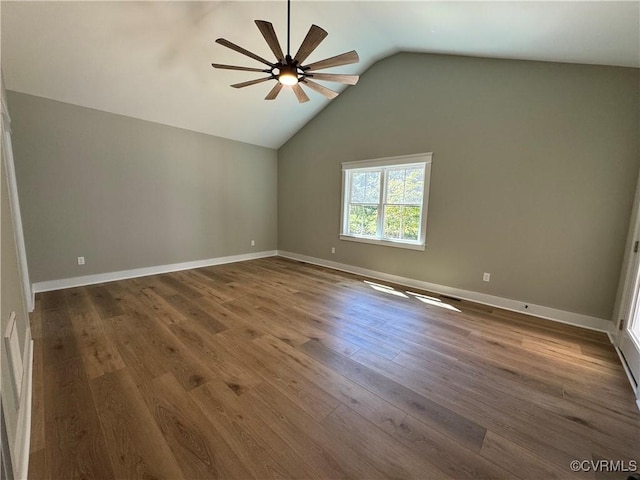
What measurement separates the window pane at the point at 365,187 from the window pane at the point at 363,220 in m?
0.14

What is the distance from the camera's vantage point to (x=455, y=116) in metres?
3.56

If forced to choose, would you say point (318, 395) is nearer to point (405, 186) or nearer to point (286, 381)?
point (286, 381)

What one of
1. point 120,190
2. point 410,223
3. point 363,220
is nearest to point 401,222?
point 410,223

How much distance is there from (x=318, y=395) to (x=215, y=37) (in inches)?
162

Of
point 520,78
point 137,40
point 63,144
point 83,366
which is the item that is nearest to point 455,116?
point 520,78

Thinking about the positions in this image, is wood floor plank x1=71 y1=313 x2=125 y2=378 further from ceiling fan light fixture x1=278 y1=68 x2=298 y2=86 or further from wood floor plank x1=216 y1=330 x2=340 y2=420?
ceiling fan light fixture x1=278 y1=68 x2=298 y2=86

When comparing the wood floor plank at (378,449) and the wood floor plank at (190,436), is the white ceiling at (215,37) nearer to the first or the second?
the wood floor plank at (378,449)

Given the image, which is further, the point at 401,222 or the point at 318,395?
the point at 401,222

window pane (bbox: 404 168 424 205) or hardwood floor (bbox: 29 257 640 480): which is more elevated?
window pane (bbox: 404 168 424 205)

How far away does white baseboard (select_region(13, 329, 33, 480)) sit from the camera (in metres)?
1.14

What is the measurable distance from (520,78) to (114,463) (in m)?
4.93

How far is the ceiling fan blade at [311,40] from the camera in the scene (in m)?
2.00

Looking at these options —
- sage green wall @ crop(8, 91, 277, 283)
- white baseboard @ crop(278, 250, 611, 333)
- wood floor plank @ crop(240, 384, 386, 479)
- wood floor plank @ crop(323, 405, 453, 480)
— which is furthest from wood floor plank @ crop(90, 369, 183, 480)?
white baseboard @ crop(278, 250, 611, 333)

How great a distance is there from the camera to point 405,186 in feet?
13.8
